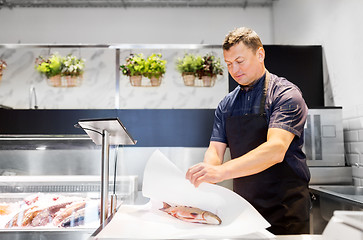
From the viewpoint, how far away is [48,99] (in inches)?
217

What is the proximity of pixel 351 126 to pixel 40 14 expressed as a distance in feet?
16.2

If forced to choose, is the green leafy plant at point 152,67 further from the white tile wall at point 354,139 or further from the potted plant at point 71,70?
the white tile wall at point 354,139

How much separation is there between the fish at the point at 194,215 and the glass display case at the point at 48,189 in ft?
1.52

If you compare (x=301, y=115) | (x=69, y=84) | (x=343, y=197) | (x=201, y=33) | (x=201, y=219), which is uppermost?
(x=201, y=33)

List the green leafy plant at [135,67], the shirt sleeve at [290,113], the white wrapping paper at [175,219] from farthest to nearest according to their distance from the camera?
the green leafy plant at [135,67] → the shirt sleeve at [290,113] → the white wrapping paper at [175,219]

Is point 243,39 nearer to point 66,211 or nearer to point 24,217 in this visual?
point 66,211

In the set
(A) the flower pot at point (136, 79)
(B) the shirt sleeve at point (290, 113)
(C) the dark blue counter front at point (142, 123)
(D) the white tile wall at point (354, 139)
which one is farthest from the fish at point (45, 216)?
(D) the white tile wall at point (354, 139)

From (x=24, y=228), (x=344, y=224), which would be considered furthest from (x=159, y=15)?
(x=344, y=224)

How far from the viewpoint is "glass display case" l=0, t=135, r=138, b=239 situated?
1.36 metres

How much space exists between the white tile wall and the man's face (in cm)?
149

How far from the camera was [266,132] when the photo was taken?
5.55ft

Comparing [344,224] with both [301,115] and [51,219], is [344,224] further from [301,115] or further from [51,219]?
[51,219]

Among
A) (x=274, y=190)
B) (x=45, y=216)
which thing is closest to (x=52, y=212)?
(x=45, y=216)

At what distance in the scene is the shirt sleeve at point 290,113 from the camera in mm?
1474
